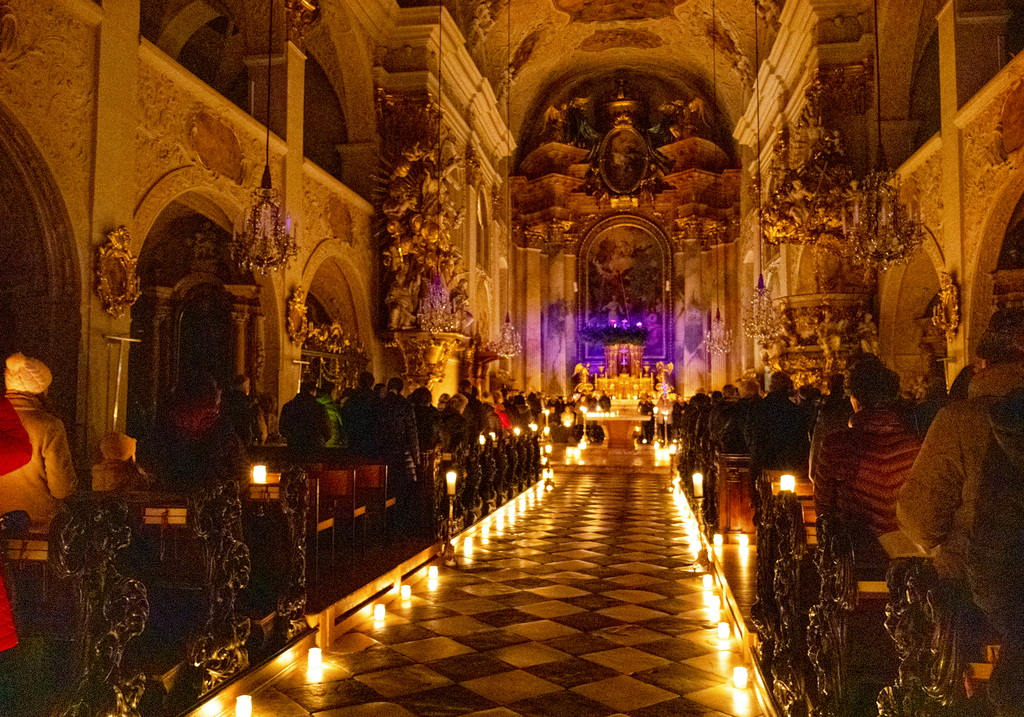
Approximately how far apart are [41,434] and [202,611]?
42.7 inches

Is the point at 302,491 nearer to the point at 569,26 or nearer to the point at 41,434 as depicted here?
the point at 41,434

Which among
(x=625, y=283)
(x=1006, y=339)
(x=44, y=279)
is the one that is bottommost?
(x=1006, y=339)

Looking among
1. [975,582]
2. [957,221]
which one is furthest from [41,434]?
[957,221]

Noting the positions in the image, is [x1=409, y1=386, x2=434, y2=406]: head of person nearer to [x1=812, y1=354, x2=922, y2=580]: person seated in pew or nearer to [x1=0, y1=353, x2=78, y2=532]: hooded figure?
[x1=0, y1=353, x2=78, y2=532]: hooded figure

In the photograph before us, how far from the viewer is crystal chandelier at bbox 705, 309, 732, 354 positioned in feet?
72.5

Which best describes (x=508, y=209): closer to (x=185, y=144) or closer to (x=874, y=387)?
(x=185, y=144)

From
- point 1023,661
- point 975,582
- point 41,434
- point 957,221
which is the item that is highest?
point 957,221

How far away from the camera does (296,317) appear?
11469 millimetres

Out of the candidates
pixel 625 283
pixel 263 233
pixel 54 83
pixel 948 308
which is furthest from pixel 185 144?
pixel 625 283

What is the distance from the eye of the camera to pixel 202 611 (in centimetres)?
393

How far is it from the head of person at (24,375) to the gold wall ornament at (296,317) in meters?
7.55

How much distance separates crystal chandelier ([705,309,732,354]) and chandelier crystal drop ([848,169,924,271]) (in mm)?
12990

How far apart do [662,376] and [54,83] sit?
62.3 ft

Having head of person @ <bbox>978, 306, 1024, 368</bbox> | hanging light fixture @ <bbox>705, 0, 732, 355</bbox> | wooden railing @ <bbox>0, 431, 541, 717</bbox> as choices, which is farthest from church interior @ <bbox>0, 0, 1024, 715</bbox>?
head of person @ <bbox>978, 306, 1024, 368</bbox>
